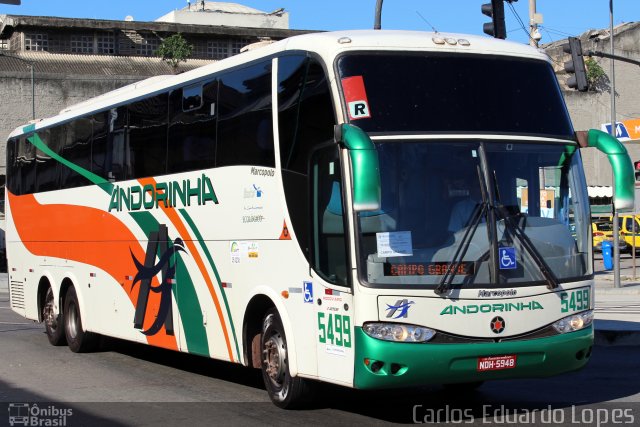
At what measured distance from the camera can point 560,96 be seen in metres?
9.83

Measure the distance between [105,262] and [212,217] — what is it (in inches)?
150

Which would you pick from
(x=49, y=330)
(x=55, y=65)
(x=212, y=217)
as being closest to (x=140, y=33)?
(x=55, y=65)

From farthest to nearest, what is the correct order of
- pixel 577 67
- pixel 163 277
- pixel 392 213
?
1. pixel 577 67
2. pixel 163 277
3. pixel 392 213

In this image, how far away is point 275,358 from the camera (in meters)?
10.2

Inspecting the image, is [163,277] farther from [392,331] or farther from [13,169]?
[13,169]

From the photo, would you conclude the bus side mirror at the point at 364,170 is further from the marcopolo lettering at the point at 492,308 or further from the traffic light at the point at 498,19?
the traffic light at the point at 498,19

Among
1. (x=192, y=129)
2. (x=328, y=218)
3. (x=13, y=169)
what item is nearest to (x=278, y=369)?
(x=328, y=218)

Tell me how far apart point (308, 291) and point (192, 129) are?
11.4 feet

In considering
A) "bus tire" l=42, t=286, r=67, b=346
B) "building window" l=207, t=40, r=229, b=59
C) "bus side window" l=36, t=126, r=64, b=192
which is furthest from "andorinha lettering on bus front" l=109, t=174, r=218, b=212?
"building window" l=207, t=40, r=229, b=59

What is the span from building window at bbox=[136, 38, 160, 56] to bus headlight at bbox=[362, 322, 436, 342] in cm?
5711

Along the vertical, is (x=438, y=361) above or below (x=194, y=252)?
below

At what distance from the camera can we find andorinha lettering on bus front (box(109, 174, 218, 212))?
1175 cm

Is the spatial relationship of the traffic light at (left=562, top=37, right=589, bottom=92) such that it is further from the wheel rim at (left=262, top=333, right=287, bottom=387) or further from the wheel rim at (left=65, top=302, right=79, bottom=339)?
the wheel rim at (left=262, top=333, right=287, bottom=387)

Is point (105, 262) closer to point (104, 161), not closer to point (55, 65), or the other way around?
point (104, 161)
